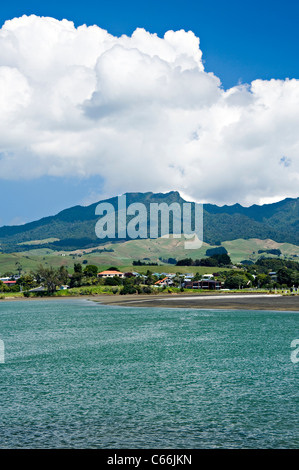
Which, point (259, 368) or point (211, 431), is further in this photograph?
Result: point (259, 368)

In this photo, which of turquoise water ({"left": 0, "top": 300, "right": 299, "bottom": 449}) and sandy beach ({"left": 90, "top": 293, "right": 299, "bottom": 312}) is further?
sandy beach ({"left": 90, "top": 293, "right": 299, "bottom": 312})

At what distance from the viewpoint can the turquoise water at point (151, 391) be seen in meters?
27.1

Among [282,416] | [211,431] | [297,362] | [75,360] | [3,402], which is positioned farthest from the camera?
[75,360]

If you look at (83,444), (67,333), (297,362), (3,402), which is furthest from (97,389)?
(67,333)

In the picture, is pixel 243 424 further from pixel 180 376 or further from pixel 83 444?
pixel 180 376

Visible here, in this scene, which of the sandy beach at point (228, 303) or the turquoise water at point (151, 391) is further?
the sandy beach at point (228, 303)

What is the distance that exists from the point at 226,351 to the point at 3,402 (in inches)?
1123

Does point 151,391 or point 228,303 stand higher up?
point 151,391

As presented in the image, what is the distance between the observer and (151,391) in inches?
1481

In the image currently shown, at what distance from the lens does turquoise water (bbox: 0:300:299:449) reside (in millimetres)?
27125

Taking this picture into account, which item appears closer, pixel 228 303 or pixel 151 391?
pixel 151 391

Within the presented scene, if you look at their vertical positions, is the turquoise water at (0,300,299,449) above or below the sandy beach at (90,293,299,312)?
above

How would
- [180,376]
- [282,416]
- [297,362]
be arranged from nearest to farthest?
[282,416] → [180,376] → [297,362]

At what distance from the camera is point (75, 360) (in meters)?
52.2
